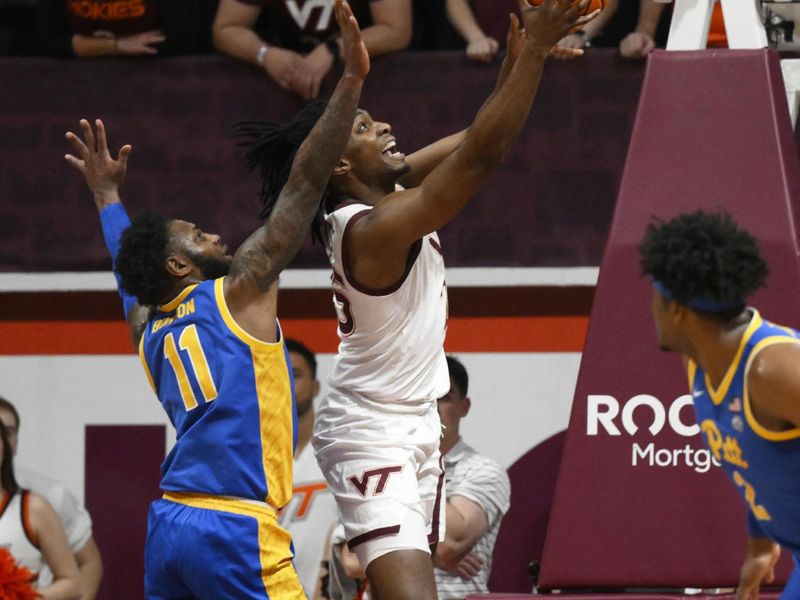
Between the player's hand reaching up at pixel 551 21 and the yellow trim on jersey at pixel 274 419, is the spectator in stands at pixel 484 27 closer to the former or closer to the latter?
the player's hand reaching up at pixel 551 21

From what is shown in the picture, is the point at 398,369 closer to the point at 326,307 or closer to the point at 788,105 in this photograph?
the point at 788,105

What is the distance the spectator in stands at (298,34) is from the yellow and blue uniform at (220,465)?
224 centimetres

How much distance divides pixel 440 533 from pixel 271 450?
2.06 ft

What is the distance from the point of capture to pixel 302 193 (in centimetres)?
386

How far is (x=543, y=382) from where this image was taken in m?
5.99

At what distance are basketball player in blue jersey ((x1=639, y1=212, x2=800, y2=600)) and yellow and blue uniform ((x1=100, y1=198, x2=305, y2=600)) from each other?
1.16 metres

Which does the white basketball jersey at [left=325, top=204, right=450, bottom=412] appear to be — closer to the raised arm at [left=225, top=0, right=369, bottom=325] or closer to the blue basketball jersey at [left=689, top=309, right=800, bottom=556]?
the raised arm at [left=225, top=0, right=369, bottom=325]

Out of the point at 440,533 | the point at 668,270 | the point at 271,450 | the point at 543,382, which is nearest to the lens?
the point at 668,270

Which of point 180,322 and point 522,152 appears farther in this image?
point 522,152

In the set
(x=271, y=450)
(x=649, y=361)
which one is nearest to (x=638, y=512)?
(x=649, y=361)

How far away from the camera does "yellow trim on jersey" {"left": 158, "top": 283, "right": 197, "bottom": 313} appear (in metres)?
4.09

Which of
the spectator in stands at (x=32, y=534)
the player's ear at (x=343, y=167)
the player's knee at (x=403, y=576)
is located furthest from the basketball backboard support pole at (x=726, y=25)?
the spectator in stands at (x=32, y=534)

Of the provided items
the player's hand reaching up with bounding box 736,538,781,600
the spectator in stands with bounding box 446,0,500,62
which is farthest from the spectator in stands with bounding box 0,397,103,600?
the player's hand reaching up with bounding box 736,538,781,600

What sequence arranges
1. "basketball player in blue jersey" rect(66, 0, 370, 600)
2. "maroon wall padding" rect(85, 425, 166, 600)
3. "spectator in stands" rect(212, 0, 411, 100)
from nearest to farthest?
"basketball player in blue jersey" rect(66, 0, 370, 600) → "spectator in stands" rect(212, 0, 411, 100) → "maroon wall padding" rect(85, 425, 166, 600)
